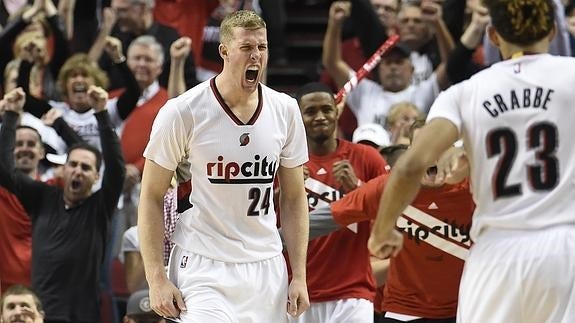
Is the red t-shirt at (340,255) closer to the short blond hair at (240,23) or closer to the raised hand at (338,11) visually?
the short blond hair at (240,23)

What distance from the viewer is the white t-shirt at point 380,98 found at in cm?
1159

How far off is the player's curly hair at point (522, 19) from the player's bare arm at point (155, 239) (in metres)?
1.89

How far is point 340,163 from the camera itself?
8375 mm

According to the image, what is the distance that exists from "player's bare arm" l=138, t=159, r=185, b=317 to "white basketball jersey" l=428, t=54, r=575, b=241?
1.63 m

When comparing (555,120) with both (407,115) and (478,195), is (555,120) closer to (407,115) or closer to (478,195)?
(478,195)

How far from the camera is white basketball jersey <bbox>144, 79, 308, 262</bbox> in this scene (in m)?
6.72

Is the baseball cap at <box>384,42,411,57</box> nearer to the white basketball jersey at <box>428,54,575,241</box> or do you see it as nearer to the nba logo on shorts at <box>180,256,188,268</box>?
the nba logo on shorts at <box>180,256,188,268</box>

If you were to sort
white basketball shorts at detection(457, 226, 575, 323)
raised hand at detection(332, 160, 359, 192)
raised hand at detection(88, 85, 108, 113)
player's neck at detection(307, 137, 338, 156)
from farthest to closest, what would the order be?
raised hand at detection(88, 85, 108, 113), player's neck at detection(307, 137, 338, 156), raised hand at detection(332, 160, 359, 192), white basketball shorts at detection(457, 226, 575, 323)

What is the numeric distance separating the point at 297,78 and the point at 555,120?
861cm

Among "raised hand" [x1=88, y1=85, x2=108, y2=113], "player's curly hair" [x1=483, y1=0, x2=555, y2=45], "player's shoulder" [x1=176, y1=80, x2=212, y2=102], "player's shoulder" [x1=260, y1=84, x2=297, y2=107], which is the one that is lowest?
"raised hand" [x1=88, y1=85, x2=108, y2=113]

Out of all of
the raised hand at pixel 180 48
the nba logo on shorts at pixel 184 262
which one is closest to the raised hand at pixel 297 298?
the nba logo on shorts at pixel 184 262

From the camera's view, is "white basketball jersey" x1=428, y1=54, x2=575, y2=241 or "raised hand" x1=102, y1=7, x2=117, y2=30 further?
"raised hand" x1=102, y1=7, x2=117, y2=30

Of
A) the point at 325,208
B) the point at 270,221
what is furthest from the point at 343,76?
the point at 270,221

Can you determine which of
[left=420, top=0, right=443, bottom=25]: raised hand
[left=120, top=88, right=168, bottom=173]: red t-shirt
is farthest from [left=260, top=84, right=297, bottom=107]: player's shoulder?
[left=420, top=0, right=443, bottom=25]: raised hand
